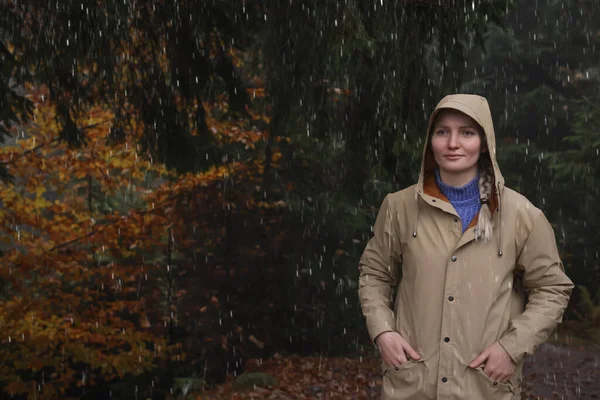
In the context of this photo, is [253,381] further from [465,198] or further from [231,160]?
[465,198]

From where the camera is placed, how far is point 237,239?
11680mm

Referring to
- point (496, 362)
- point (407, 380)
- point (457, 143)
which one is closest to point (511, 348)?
point (496, 362)

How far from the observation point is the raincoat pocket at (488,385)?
8.55ft

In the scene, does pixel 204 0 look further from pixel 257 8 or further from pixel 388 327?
pixel 388 327

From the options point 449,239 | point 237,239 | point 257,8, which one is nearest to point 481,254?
point 449,239

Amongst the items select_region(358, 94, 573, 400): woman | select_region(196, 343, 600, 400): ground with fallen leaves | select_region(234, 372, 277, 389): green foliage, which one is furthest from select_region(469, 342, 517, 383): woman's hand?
select_region(234, 372, 277, 389): green foliage

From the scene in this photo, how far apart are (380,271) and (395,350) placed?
0.39 metres

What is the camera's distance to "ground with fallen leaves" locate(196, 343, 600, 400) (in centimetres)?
933

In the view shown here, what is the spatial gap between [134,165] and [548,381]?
682 cm

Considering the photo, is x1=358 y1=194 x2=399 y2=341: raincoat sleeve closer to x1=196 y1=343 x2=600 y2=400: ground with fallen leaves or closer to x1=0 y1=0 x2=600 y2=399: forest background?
x1=0 y1=0 x2=600 y2=399: forest background

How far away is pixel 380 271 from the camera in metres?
2.96

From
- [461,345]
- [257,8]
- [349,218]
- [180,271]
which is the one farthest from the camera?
[180,271]

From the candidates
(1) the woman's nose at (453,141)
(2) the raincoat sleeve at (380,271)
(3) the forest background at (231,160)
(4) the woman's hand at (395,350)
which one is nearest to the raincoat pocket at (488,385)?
(4) the woman's hand at (395,350)

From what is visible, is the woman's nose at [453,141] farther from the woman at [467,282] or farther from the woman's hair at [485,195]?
the woman's hair at [485,195]
